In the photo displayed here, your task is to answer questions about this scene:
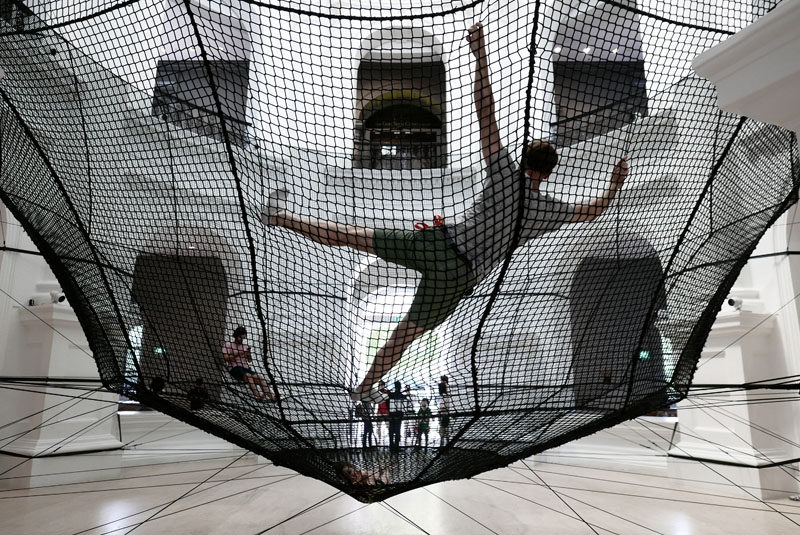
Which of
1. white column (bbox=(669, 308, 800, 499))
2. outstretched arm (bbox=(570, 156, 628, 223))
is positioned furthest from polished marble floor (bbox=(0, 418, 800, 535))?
outstretched arm (bbox=(570, 156, 628, 223))

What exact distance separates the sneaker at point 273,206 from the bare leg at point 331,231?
0.01 metres

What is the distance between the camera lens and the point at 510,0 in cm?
120

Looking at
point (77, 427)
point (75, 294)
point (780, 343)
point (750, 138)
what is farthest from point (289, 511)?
point (780, 343)

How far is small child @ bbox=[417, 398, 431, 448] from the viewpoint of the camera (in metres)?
1.35

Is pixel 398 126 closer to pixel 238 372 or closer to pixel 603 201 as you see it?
pixel 603 201

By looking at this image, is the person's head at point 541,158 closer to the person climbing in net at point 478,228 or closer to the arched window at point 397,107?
the person climbing in net at point 478,228

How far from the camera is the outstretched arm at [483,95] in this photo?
1.13 metres

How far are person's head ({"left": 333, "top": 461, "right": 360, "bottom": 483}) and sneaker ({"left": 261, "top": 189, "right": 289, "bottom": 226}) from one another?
0.76 meters

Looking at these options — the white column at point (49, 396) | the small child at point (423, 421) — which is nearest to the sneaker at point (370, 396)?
the small child at point (423, 421)

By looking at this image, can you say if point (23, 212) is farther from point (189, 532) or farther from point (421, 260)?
point (189, 532)

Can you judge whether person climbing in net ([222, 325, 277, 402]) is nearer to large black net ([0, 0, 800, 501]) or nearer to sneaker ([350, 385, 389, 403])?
large black net ([0, 0, 800, 501])

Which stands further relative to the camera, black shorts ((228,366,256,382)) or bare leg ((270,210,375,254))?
black shorts ((228,366,256,382))

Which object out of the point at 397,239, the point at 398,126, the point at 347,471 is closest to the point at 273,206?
the point at 397,239

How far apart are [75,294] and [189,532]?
6.29ft
